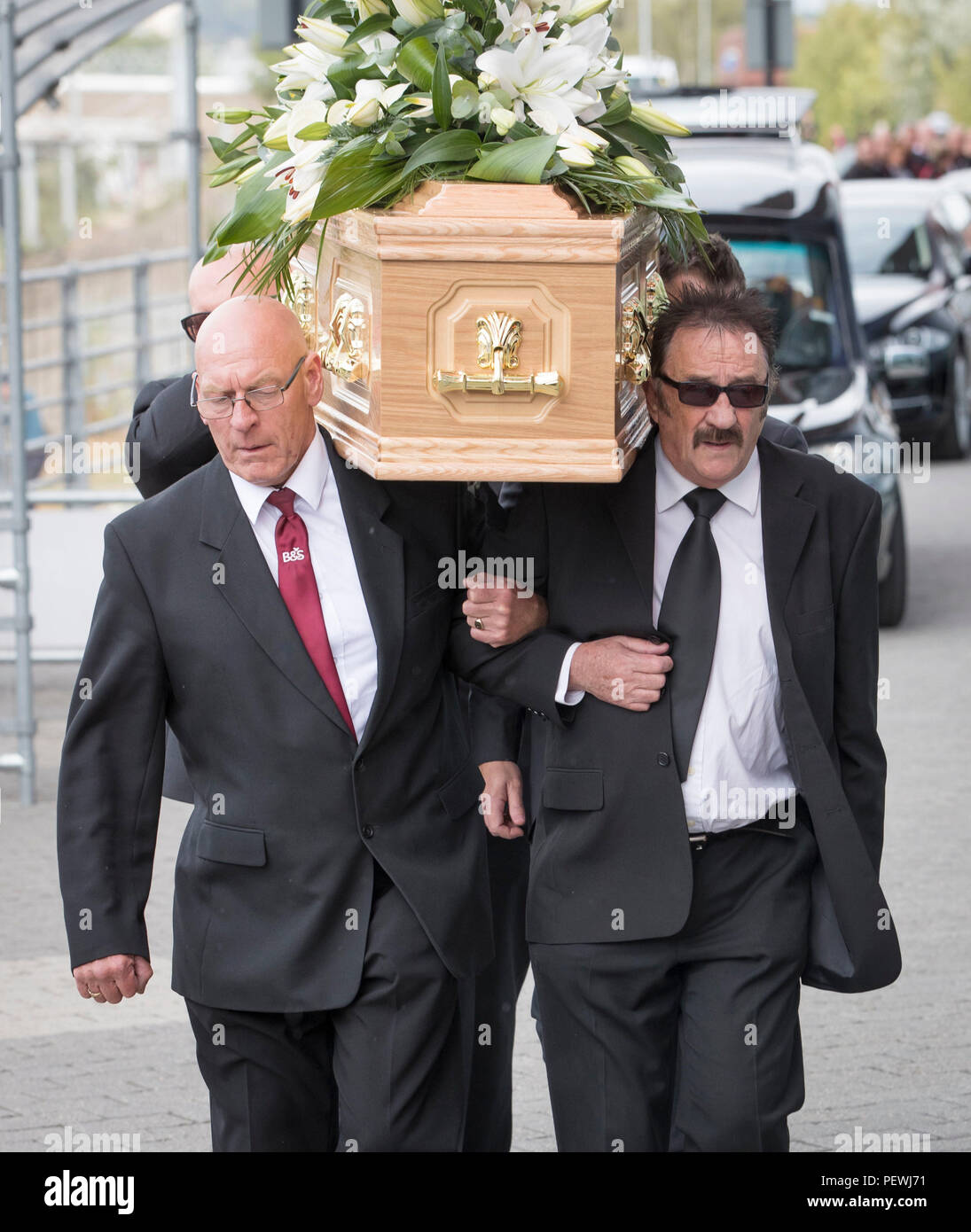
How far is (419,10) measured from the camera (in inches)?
153

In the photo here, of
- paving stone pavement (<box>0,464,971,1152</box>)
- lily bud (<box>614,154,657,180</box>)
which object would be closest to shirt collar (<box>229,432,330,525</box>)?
lily bud (<box>614,154,657,180</box>)

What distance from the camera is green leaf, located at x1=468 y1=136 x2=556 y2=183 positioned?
3.78 m

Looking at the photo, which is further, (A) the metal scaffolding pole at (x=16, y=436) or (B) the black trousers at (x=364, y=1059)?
(A) the metal scaffolding pole at (x=16, y=436)

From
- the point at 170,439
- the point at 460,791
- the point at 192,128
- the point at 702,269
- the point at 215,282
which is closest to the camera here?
the point at 460,791

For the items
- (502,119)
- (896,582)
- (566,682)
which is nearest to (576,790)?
(566,682)

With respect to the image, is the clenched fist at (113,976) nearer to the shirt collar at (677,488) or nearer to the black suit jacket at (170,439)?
the black suit jacket at (170,439)

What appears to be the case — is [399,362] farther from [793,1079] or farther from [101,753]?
[793,1079]

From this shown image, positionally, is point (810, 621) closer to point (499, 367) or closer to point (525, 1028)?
point (499, 367)

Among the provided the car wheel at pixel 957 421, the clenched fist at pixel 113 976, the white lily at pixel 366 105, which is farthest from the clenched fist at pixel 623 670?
the car wheel at pixel 957 421

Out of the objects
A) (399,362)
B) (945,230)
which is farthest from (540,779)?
(945,230)

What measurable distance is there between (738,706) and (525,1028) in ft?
9.49

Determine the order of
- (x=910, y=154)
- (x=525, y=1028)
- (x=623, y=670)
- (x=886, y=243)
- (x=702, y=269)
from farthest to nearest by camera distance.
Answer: (x=910, y=154) < (x=886, y=243) < (x=525, y=1028) < (x=702, y=269) < (x=623, y=670)

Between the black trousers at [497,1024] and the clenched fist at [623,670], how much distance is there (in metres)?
0.98

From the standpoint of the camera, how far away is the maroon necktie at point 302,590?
415cm
